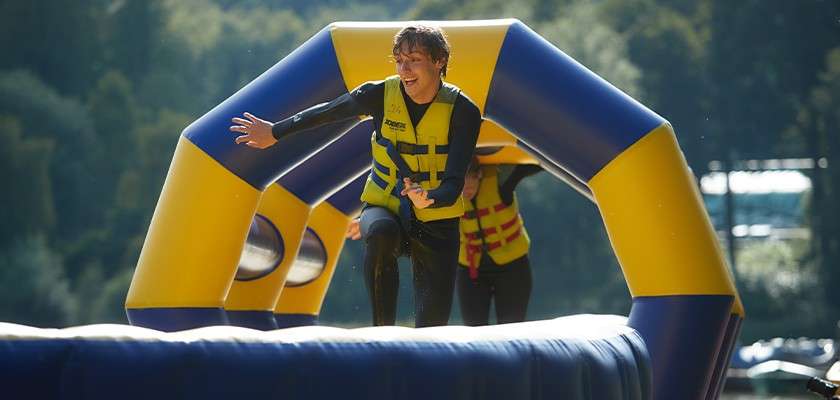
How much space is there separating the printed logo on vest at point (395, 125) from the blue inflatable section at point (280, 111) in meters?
0.88

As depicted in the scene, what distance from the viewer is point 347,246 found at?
34.2 meters

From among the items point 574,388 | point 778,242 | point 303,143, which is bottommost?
point 778,242

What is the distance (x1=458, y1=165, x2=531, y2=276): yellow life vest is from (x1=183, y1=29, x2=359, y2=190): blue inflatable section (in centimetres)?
110

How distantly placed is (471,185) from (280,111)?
1.26 meters

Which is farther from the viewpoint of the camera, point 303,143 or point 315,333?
point 303,143

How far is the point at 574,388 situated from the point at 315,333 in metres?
0.64

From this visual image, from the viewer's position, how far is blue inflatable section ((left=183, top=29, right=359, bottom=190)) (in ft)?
18.0

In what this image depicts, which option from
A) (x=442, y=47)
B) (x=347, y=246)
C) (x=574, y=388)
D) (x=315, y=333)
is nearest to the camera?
(x=315, y=333)

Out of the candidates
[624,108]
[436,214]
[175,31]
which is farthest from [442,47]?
[175,31]

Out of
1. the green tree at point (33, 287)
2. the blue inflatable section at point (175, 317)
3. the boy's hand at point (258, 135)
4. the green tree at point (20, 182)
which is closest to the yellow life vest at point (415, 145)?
the boy's hand at point (258, 135)

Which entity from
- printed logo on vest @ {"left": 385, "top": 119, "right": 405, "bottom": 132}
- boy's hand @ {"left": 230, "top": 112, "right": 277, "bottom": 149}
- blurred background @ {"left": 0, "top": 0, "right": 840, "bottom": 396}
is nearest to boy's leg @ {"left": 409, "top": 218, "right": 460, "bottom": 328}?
printed logo on vest @ {"left": 385, "top": 119, "right": 405, "bottom": 132}

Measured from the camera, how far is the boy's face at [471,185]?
255 inches

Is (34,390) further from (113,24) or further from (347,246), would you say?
(113,24)

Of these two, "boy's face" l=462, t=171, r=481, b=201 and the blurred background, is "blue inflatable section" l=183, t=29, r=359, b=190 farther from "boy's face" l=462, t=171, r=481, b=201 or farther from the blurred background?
the blurred background
